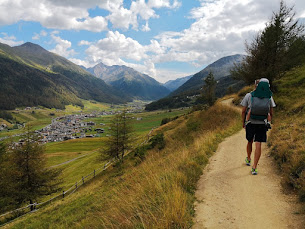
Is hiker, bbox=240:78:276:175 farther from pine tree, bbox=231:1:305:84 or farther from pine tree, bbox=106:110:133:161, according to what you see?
pine tree, bbox=106:110:133:161

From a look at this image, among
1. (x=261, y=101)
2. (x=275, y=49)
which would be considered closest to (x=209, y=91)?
(x=275, y=49)

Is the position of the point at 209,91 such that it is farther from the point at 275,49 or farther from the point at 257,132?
the point at 257,132

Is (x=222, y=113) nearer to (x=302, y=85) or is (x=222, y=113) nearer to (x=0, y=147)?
(x=302, y=85)

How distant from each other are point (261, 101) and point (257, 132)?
1.18 m

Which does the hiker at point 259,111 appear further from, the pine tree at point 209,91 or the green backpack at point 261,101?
the pine tree at point 209,91

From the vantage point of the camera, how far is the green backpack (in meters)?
6.15

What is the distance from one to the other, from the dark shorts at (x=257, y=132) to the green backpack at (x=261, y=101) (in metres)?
0.37

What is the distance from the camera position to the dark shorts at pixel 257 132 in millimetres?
6426

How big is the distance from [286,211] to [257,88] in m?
3.85

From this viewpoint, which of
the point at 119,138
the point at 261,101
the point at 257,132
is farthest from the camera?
the point at 119,138

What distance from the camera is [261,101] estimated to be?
6.21m

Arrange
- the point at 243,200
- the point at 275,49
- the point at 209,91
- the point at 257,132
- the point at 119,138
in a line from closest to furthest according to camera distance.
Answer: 1. the point at 243,200
2. the point at 257,132
3. the point at 275,49
4. the point at 119,138
5. the point at 209,91

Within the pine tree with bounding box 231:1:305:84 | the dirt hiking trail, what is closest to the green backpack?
the dirt hiking trail

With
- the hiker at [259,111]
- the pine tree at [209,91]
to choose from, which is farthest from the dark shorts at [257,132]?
the pine tree at [209,91]
